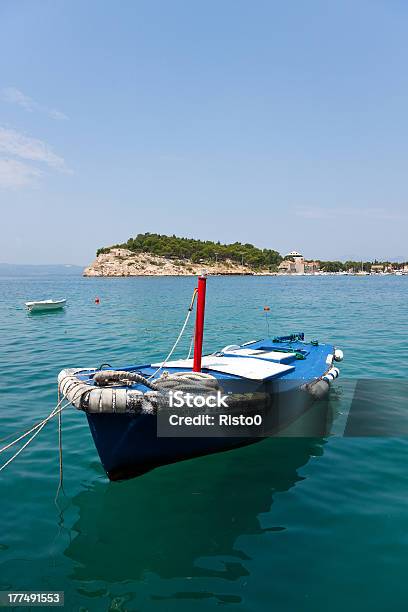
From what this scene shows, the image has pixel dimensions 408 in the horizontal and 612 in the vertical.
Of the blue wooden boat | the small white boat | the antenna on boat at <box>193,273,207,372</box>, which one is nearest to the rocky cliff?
the small white boat

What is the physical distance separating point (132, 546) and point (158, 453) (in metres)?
1.89

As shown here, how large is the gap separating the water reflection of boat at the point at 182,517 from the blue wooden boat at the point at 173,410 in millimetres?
400

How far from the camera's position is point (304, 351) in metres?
13.7

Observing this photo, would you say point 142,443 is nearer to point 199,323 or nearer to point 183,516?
point 183,516

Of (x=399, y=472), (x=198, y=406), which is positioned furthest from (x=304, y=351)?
(x=198, y=406)

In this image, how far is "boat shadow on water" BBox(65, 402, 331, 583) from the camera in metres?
5.73

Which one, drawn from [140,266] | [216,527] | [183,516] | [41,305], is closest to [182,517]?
[183,516]

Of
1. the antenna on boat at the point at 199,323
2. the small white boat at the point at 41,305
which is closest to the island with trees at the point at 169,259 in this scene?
the small white boat at the point at 41,305

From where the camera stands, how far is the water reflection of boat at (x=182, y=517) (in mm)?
5738

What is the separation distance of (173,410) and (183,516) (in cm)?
172

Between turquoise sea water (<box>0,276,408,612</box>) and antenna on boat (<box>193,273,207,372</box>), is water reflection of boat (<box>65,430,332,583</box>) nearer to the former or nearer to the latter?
turquoise sea water (<box>0,276,408,612</box>)

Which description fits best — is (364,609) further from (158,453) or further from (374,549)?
(158,453)

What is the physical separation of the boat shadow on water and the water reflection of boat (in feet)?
0.05

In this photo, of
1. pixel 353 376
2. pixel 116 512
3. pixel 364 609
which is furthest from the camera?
pixel 353 376
